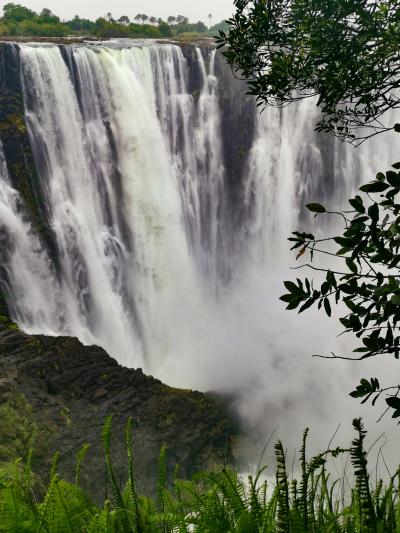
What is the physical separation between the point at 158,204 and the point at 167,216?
24.1 inches

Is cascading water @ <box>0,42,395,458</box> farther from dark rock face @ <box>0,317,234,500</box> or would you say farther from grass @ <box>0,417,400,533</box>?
grass @ <box>0,417,400,533</box>

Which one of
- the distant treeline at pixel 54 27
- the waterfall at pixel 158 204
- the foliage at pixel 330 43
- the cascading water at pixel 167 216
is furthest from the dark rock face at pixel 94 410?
the distant treeline at pixel 54 27

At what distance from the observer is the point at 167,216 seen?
2042 cm

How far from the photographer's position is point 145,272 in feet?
63.7

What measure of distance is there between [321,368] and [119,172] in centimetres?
1007

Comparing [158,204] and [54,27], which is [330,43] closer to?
[158,204]

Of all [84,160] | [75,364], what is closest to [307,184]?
[84,160]

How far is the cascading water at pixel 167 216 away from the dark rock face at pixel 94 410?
8.25ft

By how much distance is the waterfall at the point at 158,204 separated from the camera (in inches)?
650

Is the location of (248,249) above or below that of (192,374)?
above

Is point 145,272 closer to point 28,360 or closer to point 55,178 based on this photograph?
point 55,178

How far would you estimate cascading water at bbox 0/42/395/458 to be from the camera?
1620 centimetres

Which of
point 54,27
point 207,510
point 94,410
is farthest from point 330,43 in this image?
point 54,27

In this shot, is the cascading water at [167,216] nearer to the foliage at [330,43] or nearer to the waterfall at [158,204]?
the waterfall at [158,204]
